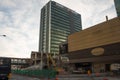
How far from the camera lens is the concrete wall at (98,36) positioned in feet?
176

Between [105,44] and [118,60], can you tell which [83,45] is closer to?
[105,44]

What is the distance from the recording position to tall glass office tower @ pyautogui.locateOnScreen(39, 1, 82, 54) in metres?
153

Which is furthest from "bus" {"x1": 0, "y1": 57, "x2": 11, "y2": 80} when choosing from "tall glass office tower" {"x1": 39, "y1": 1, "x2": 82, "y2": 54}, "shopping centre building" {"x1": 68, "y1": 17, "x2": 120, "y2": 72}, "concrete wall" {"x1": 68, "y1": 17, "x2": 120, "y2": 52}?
"tall glass office tower" {"x1": 39, "y1": 1, "x2": 82, "y2": 54}

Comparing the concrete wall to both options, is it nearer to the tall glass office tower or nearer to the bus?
the bus

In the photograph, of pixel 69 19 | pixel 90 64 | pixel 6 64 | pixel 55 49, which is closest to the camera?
pixel 6 64

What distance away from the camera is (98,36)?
195 feet

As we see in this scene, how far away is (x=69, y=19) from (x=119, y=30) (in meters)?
131

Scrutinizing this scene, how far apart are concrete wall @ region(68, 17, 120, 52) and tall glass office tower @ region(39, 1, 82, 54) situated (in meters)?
77.8

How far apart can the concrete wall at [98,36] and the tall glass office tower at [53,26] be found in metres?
77.8

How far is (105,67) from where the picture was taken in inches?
2197

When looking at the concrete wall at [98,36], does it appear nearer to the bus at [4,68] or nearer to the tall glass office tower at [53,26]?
the bus at [4,68]

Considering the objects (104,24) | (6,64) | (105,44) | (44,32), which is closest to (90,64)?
(105,44)

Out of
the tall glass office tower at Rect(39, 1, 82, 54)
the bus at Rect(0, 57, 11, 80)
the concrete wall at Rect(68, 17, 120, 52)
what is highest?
the tall glass office tower at Rect(39, 1, 82, 54)

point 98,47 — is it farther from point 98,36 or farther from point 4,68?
point 4,68
